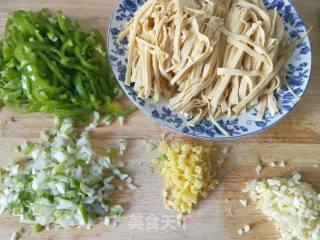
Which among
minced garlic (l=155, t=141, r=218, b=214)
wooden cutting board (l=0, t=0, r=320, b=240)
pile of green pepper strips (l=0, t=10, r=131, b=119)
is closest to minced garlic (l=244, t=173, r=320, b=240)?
wooden cutting board (l=0, t=0, r=320, b=240)

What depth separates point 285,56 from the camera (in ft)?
5.94

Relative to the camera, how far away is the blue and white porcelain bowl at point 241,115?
68.7 inches

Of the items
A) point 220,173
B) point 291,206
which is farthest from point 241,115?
point 291,206

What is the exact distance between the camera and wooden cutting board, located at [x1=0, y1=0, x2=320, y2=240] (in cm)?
179

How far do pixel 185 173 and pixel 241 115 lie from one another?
1.12 ft

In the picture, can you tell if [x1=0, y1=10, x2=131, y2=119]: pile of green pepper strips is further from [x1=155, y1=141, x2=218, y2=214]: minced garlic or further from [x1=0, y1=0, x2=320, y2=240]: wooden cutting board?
[x1=155, y1=141, x2=218, y2=214]: minced garlic

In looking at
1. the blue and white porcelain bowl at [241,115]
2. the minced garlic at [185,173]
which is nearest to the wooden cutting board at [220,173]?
the minced garlic at [185,173]

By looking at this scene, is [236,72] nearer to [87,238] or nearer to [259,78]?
[259,78]

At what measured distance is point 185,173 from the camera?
1.75 m

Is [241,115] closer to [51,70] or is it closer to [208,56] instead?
[208,56]

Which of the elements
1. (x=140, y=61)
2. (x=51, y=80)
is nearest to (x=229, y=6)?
(x=140, y=61)

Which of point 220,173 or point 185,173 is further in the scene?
point 220,173

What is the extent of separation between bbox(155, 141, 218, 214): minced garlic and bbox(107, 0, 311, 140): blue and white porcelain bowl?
107 millimetres

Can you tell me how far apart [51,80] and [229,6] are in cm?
83
